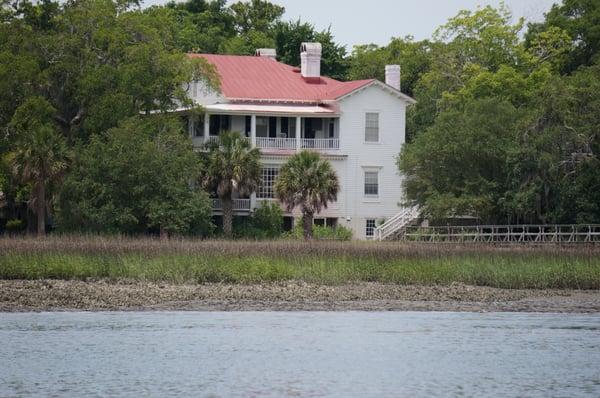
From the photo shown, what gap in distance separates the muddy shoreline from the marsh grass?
0.73 m

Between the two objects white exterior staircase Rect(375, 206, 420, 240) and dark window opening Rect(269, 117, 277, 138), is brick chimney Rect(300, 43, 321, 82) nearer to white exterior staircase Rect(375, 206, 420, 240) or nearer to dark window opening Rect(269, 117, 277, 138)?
dark window opening Rect(269, 117, 277, 138)

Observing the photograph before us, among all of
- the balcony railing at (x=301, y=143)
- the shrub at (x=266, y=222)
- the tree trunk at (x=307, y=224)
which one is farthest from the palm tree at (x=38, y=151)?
the tree trunk at (x=307, y=224)

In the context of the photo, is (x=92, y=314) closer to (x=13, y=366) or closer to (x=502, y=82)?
(x=13, y=366)

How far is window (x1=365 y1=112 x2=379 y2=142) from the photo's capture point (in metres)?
74.2

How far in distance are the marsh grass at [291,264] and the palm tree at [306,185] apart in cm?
1866

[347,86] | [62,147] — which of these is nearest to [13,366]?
[62,147]

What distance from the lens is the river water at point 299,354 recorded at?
84.5 feet

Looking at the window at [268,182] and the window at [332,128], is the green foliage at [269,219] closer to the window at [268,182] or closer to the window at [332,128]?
the window at [268,182]

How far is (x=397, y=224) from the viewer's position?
7100cm

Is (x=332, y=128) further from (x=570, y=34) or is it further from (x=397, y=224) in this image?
(x=570, y=34)

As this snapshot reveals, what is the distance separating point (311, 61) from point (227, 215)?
12.9 metres

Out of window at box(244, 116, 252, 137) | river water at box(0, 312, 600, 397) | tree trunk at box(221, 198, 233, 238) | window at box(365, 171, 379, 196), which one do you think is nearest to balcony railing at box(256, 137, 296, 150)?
window at box(244, 116, 252, 137)

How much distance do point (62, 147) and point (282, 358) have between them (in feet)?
123

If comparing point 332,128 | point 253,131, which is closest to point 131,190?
point 253,131
